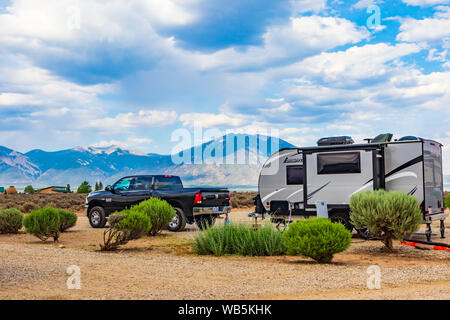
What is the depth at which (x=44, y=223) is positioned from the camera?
14.8m

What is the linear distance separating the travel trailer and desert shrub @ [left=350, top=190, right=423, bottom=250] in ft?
8.22

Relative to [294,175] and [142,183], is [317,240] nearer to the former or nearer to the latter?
[294,175]

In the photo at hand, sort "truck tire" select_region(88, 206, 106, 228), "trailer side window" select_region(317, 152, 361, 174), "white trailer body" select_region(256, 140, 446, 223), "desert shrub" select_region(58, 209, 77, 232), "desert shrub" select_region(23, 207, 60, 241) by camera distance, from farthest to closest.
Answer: "truck tire" select_region(88, 206, 106, 228) < "desert shrub" select_region(58, 209, 77, 232) < "trailer side window" select_region(317, 152, 361, 174) < "desert shrub" select_region(23, 207, 60, 241) < "white trailer body" select_region(256, 140, 446, 223)

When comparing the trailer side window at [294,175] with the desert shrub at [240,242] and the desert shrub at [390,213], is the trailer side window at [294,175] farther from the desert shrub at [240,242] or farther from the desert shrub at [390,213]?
the desert shrub at [240,242]

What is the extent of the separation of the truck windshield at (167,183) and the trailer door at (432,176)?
28.5 ft

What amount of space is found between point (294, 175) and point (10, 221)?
33.0 feet

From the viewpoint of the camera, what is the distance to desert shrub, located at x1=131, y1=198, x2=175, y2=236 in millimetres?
15492

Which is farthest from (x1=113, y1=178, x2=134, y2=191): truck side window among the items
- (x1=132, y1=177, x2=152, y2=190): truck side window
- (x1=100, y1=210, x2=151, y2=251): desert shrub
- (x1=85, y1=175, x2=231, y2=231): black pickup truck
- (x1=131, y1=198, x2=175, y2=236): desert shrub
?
(x1=100, y1=210, x2=151, y2=251): desert shrub

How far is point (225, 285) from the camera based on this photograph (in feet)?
26.2

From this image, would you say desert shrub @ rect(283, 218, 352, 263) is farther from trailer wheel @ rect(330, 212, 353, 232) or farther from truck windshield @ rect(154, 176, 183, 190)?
truck windshield @ rect(154, 176, 183, 190)

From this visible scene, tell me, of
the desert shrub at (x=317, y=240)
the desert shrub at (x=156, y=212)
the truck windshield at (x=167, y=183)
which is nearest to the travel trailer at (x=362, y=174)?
the desert shrub at (x=156, y=212)

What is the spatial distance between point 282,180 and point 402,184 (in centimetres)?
412
